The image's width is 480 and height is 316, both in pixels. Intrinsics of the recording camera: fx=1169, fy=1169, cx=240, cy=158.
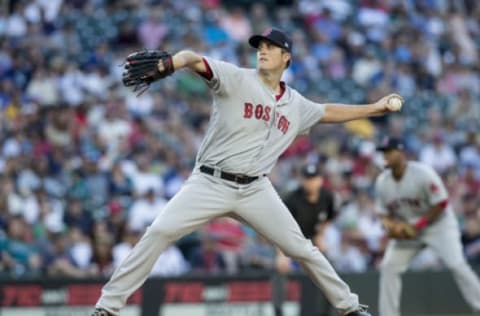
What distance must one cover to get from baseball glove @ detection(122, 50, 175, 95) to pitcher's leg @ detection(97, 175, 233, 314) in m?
1.05

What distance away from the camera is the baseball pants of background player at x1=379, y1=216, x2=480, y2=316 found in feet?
39.3

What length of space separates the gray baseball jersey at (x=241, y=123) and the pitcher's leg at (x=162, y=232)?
0.85ft

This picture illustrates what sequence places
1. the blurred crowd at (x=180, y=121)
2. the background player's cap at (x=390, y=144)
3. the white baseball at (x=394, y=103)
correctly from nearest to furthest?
the white baseball at (x=394, y=103), the background player's cap at (x=390, y=144), the blurred crowd at (x=180, y=121)

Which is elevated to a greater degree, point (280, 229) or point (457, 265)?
point (280, 229)

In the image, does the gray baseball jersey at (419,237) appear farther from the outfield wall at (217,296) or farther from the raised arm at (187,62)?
the raised arm at (187,62)

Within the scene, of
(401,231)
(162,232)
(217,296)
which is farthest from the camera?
(217,296)

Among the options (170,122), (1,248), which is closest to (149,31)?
(170,122)

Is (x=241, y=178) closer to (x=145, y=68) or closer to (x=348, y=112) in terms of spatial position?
(x=348, y=112)

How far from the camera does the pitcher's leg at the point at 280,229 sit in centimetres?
886

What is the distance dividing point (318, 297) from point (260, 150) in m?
5.72

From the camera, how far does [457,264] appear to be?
1209cm

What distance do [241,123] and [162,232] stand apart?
3.32 ft

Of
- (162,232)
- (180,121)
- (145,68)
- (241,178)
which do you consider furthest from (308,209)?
(145,68)

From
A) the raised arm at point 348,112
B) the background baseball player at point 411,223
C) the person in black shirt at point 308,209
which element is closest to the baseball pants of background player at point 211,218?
the raised arm at point 348,112
